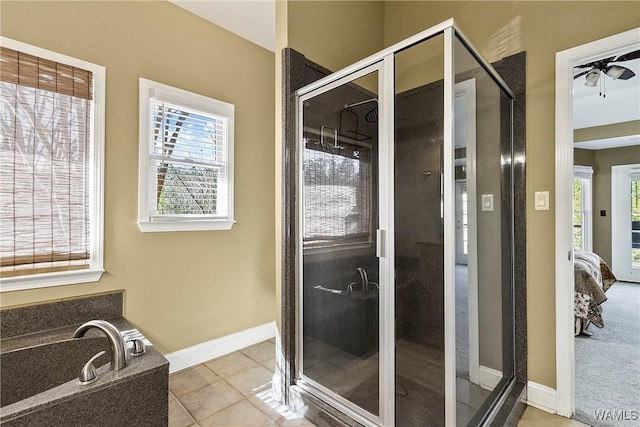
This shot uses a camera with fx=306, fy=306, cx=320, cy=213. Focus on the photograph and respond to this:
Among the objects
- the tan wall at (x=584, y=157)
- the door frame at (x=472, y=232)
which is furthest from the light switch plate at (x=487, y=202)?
the tan wall at (x=584, y=157)

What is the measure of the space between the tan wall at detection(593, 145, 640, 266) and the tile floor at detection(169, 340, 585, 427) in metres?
5.68

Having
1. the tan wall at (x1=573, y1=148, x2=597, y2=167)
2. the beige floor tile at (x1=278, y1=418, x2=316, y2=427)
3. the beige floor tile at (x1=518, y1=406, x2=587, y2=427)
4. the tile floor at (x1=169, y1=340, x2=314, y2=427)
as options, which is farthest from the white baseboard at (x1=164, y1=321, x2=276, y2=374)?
the tan wall at (x1=573, y1=148, x2=597, y2=167)

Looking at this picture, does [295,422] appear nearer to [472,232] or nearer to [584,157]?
[472,232]

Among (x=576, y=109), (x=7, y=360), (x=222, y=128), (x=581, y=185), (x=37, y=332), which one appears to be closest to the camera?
(x=7, y=360)

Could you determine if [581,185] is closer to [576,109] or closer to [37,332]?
[576,109]

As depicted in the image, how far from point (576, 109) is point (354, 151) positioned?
184 inches

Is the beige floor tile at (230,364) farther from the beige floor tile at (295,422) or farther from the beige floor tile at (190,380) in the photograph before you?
the beige floor tile at (295,422)

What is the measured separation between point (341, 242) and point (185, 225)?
1359mm

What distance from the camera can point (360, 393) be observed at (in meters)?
1.72

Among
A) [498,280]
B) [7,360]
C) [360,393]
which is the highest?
[498,280]

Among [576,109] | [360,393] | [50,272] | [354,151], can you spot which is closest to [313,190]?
[354,151]

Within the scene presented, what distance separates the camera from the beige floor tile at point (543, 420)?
1.77 meters

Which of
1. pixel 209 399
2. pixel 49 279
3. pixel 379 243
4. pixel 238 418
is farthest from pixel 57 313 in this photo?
pixel 379 243

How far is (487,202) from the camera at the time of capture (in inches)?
70.8
